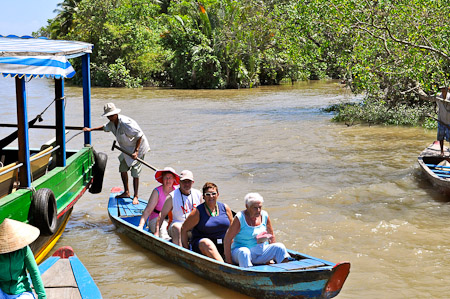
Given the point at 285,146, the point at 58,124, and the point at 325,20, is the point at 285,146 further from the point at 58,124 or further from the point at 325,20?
the point at 58,124

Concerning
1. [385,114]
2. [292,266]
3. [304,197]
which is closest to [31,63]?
[292,266]

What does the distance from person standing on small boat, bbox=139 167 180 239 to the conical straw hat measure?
348 centimetres

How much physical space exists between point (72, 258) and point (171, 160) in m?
8.74

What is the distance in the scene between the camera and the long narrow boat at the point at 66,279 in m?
5.23

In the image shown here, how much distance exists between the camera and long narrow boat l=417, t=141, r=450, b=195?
10.1m

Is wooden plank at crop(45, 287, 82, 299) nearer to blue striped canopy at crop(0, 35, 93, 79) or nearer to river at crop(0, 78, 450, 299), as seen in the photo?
river at crop(0, 78, 450, 299)

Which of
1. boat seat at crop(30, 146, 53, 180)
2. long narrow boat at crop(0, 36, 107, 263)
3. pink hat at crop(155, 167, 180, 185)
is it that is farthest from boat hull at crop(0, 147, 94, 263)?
pink hat at crop(155, 167, 180, 185)

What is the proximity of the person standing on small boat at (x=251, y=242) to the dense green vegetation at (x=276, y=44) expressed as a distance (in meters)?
9.60

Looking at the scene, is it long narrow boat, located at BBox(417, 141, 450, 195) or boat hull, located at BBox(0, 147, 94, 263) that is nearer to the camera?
boat hull, located at BBox(0, 147, 94, 263)

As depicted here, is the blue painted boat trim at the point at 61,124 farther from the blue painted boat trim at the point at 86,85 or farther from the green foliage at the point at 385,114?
the green foliage at the point at 385,114

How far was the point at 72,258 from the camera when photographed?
606 centimetres

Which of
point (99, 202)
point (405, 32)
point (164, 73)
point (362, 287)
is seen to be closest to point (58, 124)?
point (99, 202)

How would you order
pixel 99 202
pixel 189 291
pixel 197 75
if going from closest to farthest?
pixel 189 291 → pixel 99 202 → pixel 197 75

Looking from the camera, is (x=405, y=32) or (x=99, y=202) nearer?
(x=99, y=202)
